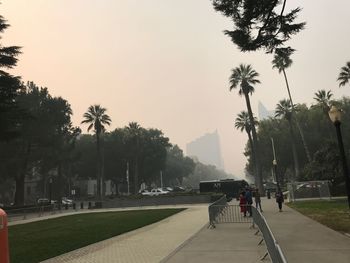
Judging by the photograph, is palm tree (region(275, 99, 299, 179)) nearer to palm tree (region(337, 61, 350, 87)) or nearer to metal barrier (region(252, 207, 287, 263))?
palm tree (region(337, 61, 350, 87))

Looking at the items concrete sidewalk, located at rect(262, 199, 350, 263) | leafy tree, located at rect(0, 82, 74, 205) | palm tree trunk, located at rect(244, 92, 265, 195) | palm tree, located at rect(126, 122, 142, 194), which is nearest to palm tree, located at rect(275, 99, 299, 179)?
palm tree trunk, located at rect(244, 92, 265, 195)

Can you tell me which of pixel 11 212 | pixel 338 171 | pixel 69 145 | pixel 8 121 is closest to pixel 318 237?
pixel 338 171

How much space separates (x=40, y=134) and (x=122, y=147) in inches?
1297

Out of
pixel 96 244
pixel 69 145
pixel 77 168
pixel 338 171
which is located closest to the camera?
→ pixel 96 244

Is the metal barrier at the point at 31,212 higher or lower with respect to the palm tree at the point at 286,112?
lower

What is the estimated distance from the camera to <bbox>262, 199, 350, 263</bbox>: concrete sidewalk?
36.3ft

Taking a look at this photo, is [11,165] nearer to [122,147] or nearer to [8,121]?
[8,121]

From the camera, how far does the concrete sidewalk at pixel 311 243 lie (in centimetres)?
1105

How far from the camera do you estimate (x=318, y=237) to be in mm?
14883

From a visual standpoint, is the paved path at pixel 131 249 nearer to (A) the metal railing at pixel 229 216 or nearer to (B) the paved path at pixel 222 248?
(B) the paved path at pixel 222 248

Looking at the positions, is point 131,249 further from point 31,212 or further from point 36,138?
point 36,138

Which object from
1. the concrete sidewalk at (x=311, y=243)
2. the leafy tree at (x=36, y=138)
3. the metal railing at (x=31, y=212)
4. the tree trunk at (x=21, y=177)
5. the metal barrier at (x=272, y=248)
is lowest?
the concrete sidewalk at (x=311, y=243)

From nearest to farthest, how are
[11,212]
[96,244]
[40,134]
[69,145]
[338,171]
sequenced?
1. [96,244]
2. [338,171]
3. [11,212]
4. [40,134]
5. [69,145]

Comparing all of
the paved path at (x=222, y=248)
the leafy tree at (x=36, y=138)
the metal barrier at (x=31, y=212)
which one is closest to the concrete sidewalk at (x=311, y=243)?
the paved path at (x=222, y=248)
